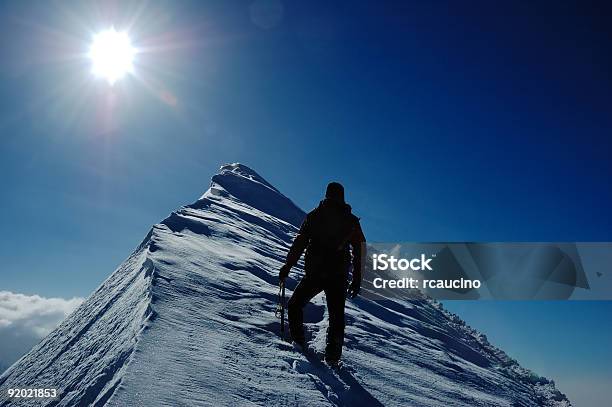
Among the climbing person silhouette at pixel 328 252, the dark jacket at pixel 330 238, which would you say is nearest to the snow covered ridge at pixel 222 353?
the climbing person silhouette at pixel 328 252

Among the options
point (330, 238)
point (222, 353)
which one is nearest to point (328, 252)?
point (330, 238)

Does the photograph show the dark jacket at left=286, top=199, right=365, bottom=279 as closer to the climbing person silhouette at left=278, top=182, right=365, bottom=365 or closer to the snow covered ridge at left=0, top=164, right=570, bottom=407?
the climbing person silhouette at left=278, top=182, right=365, bottom=365

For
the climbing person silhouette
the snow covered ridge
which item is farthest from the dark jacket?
the snow covered ridge

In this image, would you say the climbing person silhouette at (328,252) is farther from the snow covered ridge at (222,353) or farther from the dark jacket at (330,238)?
the snow covered ridge at (222,353)

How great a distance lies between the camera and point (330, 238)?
6332 millimetres

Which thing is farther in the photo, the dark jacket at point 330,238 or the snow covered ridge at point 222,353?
the dark jacket at point 330,238

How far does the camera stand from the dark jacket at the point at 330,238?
6.29 meters

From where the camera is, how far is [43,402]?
5.27 m

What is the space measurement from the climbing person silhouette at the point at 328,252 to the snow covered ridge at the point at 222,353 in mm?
758

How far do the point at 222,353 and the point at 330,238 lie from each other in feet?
7.53

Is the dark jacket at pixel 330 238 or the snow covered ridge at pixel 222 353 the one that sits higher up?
the dark jacket at pixel 330 238

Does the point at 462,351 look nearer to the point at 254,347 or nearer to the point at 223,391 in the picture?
the point at 254,347

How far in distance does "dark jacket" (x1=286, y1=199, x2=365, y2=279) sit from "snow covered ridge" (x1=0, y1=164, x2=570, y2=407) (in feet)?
4.54

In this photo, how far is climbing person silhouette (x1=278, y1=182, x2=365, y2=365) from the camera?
6.24m
